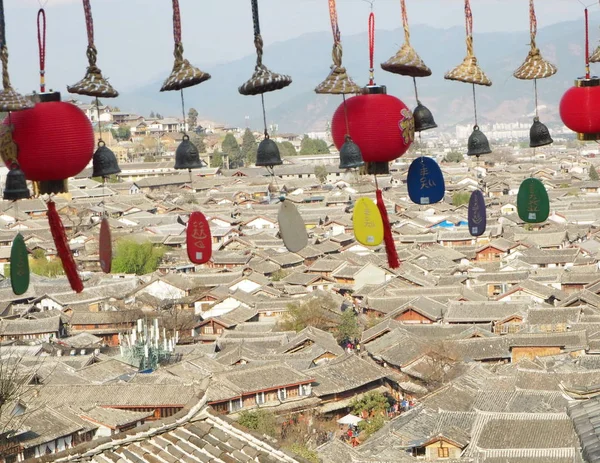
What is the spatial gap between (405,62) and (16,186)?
2.14 m

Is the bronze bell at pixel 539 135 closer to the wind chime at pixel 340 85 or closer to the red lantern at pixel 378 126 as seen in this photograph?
the red lantern at pixel 378 126

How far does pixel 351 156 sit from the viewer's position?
6.21m

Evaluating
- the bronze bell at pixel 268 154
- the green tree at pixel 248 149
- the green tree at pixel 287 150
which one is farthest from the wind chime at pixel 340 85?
the green tree at pixel 287 150

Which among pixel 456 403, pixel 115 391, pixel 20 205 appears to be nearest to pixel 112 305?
pixel 115 391

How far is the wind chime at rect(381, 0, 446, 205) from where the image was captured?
6258mm

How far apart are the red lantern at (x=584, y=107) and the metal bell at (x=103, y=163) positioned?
2.86 meters

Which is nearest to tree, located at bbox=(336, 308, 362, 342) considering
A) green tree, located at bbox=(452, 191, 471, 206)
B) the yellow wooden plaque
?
the yellow wooden plaque

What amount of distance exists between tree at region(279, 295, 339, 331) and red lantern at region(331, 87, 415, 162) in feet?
64.8

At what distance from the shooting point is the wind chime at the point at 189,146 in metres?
5.87

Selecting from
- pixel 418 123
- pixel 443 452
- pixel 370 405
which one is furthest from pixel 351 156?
pixel 370 405

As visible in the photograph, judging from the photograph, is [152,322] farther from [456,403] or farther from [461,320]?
[456,403]

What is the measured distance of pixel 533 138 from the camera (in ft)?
24.1

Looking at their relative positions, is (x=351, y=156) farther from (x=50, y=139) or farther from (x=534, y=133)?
(x=534, y=133)

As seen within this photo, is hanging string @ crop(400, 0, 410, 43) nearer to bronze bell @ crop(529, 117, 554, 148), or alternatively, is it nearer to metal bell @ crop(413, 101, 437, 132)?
metal bell @ crop(413, 101, 437, 132)
